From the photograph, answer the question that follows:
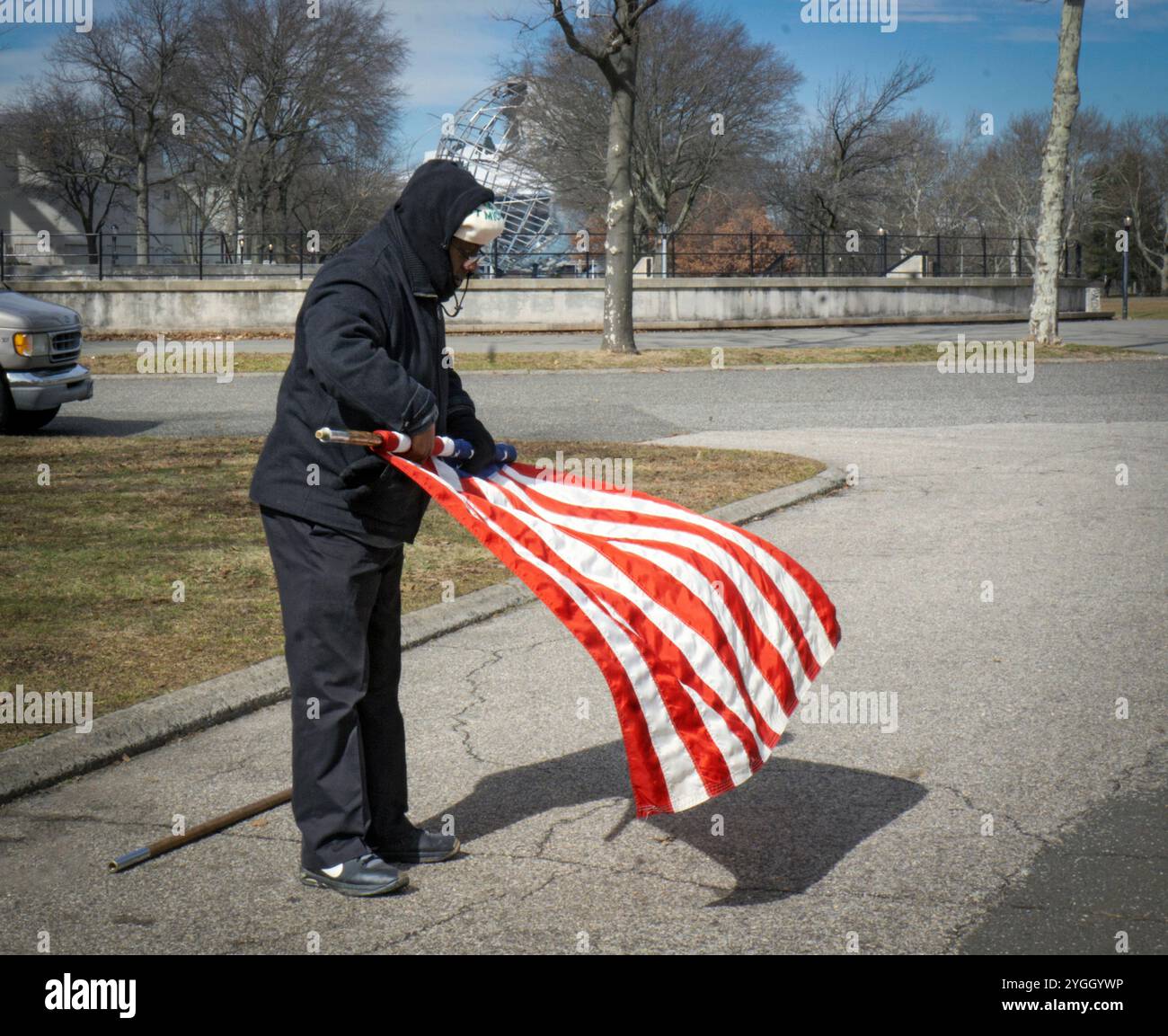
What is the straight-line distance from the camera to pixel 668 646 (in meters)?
3.80

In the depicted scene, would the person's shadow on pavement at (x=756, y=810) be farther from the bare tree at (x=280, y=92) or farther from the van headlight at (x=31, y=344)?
the bare tree at (x=280, y=92)

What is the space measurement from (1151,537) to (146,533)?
21.9 ft

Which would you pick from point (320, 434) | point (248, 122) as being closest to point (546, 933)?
point (320, 434)

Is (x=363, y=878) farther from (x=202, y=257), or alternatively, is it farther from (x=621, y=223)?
(x=202, y=257)

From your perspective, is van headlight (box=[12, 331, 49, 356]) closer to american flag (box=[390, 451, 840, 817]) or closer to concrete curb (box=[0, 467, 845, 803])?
concrete curb (box=[0, 467, 845, 803])

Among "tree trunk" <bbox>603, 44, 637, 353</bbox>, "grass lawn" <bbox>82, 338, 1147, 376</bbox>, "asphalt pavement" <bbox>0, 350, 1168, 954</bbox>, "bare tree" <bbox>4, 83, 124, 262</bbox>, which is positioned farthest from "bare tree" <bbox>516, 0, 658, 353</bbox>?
"bare tree" <bbox>4, 83, 124, 262</bbox>

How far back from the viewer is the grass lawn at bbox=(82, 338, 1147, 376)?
2170cm

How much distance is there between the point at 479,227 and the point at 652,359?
1909cm

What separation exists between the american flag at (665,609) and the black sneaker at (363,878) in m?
0.75

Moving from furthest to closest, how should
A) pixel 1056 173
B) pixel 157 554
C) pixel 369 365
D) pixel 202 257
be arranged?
pixel 202 257, pixel 1056 173, pixel 157 554, pixel 369 365

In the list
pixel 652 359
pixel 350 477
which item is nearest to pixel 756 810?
pixel 350 477

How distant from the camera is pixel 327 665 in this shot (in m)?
3.77

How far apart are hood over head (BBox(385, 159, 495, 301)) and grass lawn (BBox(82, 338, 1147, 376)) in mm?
17096

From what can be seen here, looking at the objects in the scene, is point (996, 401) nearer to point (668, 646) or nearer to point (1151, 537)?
point (1151, 537)
